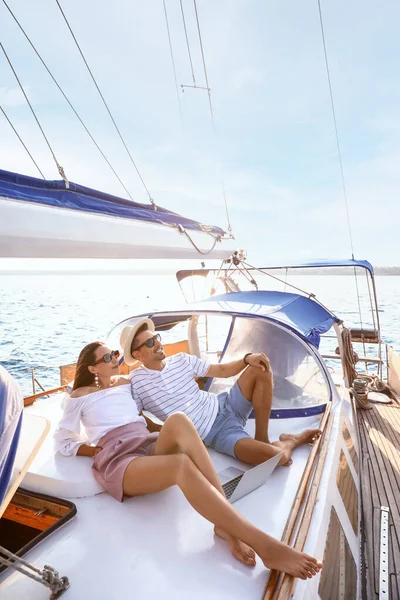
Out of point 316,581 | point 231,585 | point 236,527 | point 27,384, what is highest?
point 236,527

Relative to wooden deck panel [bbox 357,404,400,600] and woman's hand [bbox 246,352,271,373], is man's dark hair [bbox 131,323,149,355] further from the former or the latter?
wooden deck panel [bbox 357,404,400,600]

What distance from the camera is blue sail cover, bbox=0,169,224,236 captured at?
1751 mm

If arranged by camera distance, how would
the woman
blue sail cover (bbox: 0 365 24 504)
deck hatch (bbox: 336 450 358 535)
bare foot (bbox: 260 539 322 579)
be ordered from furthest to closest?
deck hatch (bbox: 336 450 358 535), the woman, bare foot (bbox: 260 539 322 579), blue sail cover (bbox: 0 365 24 504)

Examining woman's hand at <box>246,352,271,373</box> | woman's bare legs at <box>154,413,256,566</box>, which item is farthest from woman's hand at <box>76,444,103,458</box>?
woman's hand at <box>246,352,271,373</box>

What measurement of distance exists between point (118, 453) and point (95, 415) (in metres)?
0.29

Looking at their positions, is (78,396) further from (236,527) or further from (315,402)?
(315,402)

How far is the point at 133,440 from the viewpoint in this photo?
6.94 feet

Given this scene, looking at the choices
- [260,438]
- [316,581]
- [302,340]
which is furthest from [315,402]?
[316,581]

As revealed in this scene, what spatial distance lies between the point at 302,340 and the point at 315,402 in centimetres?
54

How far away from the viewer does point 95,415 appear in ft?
7.37

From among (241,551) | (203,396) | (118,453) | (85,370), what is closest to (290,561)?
(241,551)

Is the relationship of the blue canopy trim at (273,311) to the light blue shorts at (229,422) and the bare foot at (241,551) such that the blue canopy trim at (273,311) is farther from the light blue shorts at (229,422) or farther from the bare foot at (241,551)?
the bare foot at (241,551)

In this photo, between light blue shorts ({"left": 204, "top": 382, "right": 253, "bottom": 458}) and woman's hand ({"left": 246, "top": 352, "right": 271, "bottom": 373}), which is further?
woman's hand ({"left": 246, "top": 352, "right": 271, "bottom": 373})

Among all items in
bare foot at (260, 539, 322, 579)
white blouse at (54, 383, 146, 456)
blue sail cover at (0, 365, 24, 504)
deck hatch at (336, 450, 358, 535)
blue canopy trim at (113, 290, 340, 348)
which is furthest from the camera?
blue canopy trim at (113, 290, 340, 348)
